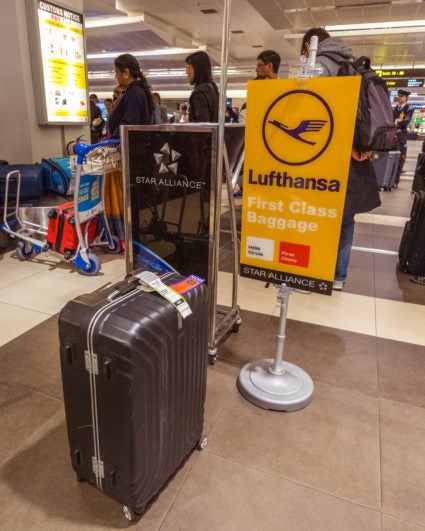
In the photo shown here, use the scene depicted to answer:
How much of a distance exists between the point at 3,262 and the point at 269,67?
10.1 feet

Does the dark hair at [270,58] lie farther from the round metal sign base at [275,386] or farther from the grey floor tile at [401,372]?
the round metal sign base at [275,386]

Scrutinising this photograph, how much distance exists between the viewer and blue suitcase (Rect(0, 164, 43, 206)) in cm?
389

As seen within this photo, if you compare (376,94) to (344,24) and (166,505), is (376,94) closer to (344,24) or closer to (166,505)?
(166,505)

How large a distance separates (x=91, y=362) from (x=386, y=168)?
8.17m

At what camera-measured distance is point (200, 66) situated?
296 centimetres

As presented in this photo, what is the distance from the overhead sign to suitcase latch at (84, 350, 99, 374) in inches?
158

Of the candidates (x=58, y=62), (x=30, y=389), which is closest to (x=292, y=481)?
(x=30, y=389)

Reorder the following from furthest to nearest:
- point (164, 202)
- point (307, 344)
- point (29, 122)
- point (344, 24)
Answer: point (344, 24) → point (29, 122) → point (307, 344) → point (164, 202)

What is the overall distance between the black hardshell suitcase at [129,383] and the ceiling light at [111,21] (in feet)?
36.2

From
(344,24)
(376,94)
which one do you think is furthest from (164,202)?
(344,24)

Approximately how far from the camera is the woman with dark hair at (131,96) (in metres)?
3.38

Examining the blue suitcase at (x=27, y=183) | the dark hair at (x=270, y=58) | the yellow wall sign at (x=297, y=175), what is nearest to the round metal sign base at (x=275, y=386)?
the yellow wall sign at (x=297, y=175)

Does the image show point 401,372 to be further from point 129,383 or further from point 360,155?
point 129,383

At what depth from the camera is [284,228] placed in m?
1.70
